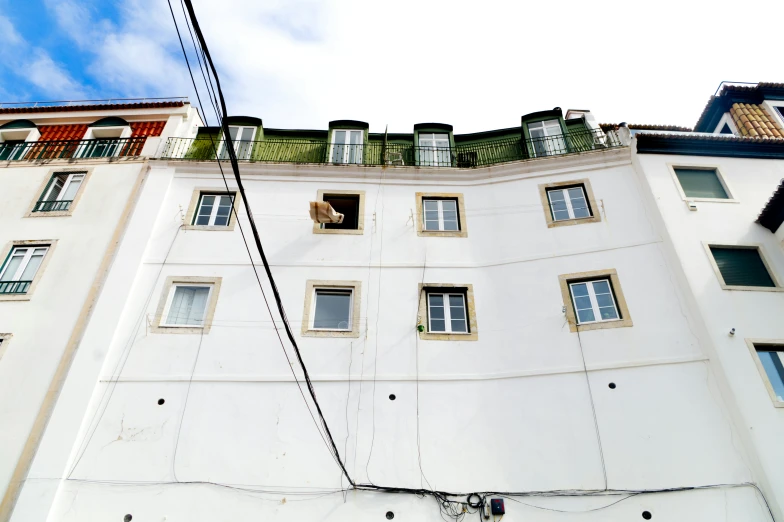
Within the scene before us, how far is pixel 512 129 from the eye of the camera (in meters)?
17.1

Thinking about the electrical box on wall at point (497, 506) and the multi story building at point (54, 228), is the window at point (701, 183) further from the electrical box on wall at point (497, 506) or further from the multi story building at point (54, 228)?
the multi story building at point (54, 228)

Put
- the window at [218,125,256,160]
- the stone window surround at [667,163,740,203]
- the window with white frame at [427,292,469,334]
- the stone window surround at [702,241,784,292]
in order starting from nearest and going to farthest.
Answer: the stone window surround at [702,241,784,292] → the window with white frame at [427,292,469,334] → the stone window surround at [667,163,740,203] → the window at [218,125,256,160]

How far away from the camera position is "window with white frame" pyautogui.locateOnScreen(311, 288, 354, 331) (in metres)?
12.8

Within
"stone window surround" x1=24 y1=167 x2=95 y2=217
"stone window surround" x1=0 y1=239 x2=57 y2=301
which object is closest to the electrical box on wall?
"stone window surround" x1=0 y1=239 x2=57 y2=301

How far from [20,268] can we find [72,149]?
5.38 m

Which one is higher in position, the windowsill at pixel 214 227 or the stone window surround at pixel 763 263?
the windowsill at pixel 214 227

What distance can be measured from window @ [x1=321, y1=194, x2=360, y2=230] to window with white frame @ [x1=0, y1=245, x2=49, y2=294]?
814 cm

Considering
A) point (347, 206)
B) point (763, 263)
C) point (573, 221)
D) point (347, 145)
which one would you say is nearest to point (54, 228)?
point (347, 206)

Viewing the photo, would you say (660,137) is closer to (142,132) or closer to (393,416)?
(393,416)

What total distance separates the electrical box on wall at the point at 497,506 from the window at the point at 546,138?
10.7m

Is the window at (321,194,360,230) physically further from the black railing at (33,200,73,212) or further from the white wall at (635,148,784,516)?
the white wall at (635,148,784,516)

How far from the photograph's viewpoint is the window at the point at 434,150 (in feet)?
54.2

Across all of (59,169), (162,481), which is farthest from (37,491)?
(59,169)

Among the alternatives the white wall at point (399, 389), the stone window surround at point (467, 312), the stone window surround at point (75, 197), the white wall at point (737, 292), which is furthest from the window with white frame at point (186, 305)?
the white wall at point (737, 292)
